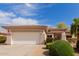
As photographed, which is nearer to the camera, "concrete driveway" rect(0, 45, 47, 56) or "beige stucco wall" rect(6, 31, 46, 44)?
"concrete driveway" rect(0, 45, 47, 56)

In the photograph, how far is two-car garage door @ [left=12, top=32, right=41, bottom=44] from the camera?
1656 centimetres

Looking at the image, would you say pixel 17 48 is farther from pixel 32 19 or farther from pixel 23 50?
pixel 32 19

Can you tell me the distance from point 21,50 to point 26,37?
206cm

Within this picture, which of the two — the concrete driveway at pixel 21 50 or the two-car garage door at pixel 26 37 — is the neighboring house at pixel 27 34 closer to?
the two-car garage door at pixel 26 37

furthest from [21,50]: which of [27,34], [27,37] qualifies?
[27,34]

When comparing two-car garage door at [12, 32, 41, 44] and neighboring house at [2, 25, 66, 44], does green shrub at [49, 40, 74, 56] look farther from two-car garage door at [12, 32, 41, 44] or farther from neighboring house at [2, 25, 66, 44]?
two-car garage door at [12, 32, 41, 44]

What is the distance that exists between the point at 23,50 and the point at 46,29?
2.14m

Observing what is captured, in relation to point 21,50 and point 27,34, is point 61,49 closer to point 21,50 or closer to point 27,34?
point 21,50

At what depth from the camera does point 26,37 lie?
1675cm

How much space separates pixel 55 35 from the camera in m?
15.4

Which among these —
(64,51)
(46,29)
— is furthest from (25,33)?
(64,51)

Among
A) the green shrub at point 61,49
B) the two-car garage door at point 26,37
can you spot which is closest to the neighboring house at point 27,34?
the two-car garage door at point 26,37

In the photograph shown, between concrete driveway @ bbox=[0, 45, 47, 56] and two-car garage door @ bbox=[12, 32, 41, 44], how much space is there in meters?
0.56

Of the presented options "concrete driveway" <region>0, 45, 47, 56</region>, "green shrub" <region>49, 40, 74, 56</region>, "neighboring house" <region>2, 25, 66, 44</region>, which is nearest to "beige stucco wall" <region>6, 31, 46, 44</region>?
"neighboring house" <region>2, 25, 66, 44</region>
